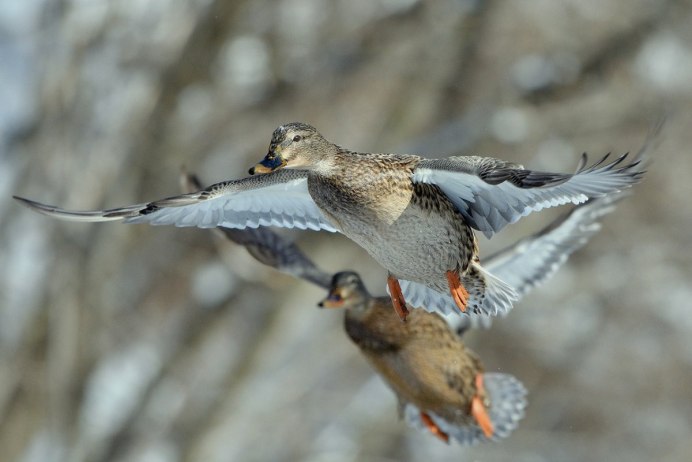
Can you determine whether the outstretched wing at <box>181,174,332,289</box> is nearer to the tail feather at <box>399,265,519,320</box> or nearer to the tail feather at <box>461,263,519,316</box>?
the tail feather at <box>399,265,519,320</box>

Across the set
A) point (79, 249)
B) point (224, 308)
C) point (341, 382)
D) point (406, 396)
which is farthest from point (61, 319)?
point (406, 396)

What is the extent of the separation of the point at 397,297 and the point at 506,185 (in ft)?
1.77

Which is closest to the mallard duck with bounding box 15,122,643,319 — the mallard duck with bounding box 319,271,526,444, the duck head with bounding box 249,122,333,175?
the duck head with bounding box 249,122,333,175

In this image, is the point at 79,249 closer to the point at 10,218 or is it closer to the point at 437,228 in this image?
the point at 10,218

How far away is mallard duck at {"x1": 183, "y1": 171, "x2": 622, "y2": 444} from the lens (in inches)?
171

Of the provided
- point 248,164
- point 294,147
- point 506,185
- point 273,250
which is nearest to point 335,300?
point 273,250

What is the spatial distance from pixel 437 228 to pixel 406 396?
1.19 meters

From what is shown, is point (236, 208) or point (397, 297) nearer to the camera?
point (397, 297)

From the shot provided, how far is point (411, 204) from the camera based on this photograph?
347cm

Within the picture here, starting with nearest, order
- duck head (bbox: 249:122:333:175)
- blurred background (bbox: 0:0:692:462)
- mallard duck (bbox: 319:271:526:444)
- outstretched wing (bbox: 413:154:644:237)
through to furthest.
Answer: outstretched wing (bbox: 413:154:644:237) → duck head (bbox: 249:122:333:175) → mallard duck (bbox: 319:271:526:444) → blurred background (bbox: 0:0:692:462)

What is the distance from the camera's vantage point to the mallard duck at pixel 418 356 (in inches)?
171

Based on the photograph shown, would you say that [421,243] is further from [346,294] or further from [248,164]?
[248,164]

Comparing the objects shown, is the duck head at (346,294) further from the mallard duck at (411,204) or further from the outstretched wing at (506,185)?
the outstretched wing at (506,185)

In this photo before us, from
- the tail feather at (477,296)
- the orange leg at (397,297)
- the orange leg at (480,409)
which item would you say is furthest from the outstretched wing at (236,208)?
the orange leg at (480,409)
